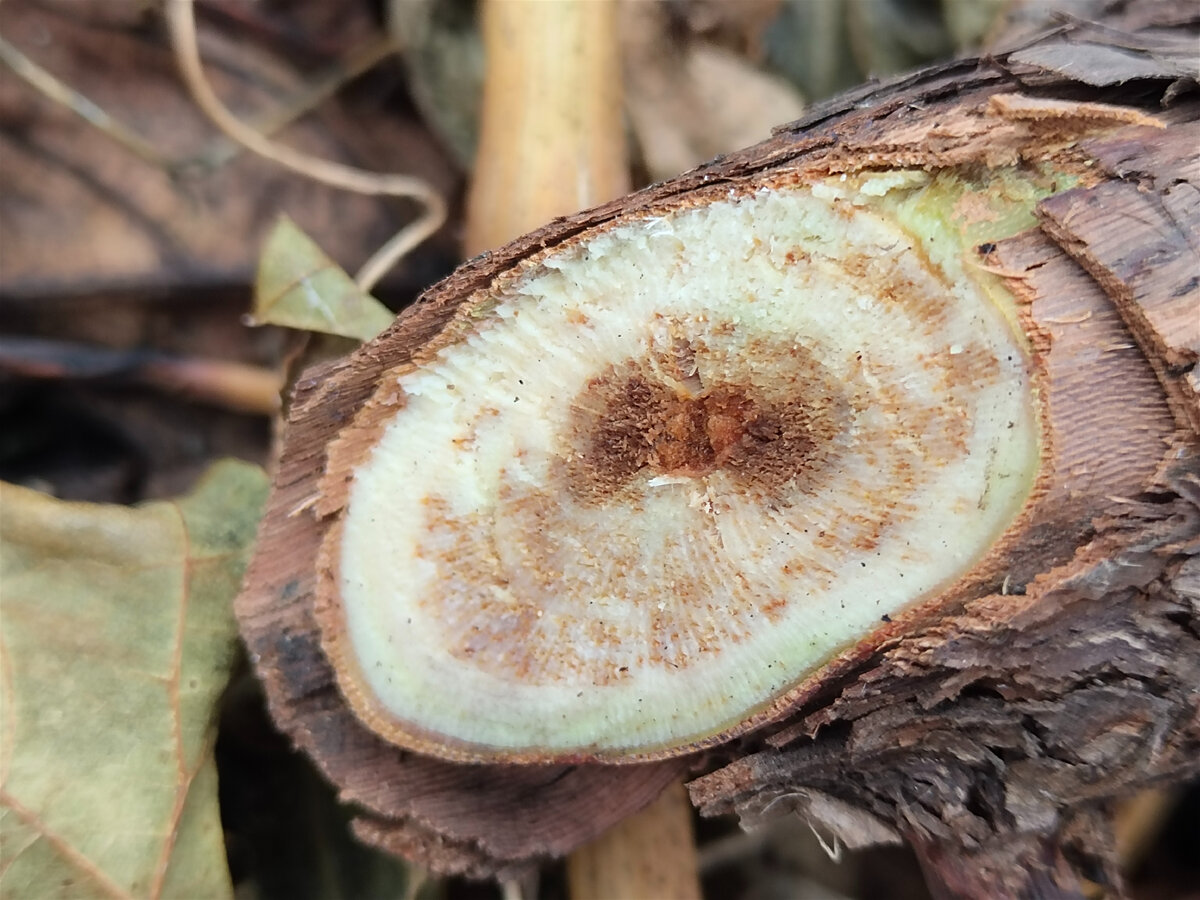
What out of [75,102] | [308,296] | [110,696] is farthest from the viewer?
[75,102]

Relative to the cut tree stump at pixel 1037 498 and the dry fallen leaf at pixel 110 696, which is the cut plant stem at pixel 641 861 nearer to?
the cut tree stump at pixel 1037 498

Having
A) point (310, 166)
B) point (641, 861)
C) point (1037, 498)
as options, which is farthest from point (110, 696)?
point (1037, 498)

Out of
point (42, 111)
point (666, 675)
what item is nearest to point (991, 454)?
point (666, 675)

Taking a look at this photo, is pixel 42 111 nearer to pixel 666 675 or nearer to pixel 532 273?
pixel 532 273

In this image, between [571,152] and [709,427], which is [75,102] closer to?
[571,152]

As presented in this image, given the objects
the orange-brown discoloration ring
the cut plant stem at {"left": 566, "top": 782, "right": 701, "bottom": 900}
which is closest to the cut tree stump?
the orange-brown discoloration ring

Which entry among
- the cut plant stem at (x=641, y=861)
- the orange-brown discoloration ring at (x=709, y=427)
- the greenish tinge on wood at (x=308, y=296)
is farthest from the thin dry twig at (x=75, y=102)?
the cut plant stem at (x=641, y=861)

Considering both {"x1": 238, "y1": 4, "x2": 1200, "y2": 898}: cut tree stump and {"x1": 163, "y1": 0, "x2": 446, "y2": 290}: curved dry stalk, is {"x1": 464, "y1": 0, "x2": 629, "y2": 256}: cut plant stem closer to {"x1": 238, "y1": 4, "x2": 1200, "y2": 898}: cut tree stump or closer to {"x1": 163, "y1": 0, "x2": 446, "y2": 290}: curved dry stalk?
{"x1": 163, "y1": 0, "x2": 446, "y2": 290}: curved dry stalk
